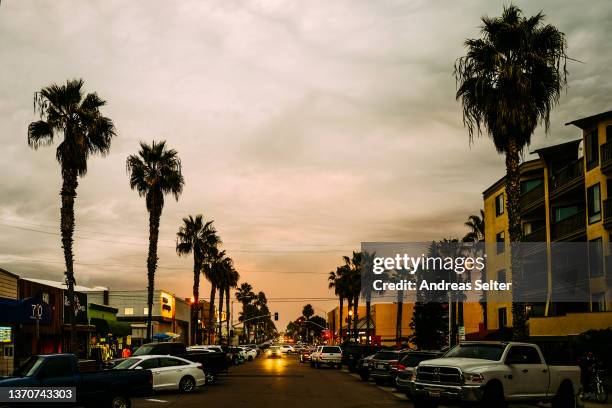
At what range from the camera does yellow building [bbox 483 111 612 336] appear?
3969cm

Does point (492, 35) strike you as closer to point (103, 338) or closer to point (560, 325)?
point (560, 325)

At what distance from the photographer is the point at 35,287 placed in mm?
42188

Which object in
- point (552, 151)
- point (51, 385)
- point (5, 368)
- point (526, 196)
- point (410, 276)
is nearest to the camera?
point (51, 385)

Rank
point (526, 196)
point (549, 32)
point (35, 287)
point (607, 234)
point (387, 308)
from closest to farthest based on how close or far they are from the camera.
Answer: point (549, 32), point (607, 234), point (35, 287), point (526, 196), point (387, 308)

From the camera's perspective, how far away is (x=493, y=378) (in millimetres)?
17188

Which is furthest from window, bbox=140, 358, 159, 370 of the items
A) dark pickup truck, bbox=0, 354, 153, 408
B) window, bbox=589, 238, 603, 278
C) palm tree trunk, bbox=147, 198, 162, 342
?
window, bbox=589, 238, 603, 278

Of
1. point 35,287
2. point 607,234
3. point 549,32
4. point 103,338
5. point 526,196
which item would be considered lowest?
point 103,338

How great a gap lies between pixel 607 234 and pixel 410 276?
5086 centimetres

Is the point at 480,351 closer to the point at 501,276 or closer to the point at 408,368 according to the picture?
the point at 408,368

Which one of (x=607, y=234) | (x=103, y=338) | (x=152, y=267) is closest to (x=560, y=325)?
(x=607, y=234)

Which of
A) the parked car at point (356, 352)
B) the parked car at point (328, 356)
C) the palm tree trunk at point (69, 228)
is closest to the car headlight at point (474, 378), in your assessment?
the palm tree trunk at point (69, 228)

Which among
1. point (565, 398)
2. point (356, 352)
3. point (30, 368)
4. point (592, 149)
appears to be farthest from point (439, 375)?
point (356, 352)

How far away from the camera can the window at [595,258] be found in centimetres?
4100

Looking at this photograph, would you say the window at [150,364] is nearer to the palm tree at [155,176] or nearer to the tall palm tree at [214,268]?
the palm tree at [155,176]
